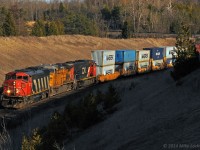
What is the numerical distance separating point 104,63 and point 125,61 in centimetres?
454

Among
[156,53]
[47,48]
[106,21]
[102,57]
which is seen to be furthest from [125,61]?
[106,21]

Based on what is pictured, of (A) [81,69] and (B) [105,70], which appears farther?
(B) [105,70]

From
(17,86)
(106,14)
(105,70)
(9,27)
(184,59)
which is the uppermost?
(106,14)

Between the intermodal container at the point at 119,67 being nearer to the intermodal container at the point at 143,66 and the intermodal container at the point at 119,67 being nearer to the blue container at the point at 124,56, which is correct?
the blue container at the point at 124,56

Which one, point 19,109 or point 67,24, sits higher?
point 67,24

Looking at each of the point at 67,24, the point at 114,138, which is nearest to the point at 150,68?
the point at 114,138

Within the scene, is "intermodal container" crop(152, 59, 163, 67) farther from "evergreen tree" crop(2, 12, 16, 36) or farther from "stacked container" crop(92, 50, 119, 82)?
"evergreen tree" crop(2, 12, 16, 36)

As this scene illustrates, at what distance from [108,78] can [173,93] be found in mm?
24806

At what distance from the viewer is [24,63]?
61.7 m

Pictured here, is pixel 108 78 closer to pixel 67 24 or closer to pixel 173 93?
pixel 173 93

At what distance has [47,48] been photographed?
74875 mm

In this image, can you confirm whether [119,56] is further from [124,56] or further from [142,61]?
[142,61]

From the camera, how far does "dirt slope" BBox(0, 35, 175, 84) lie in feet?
202

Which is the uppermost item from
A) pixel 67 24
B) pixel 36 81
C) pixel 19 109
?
pixel 67 24
